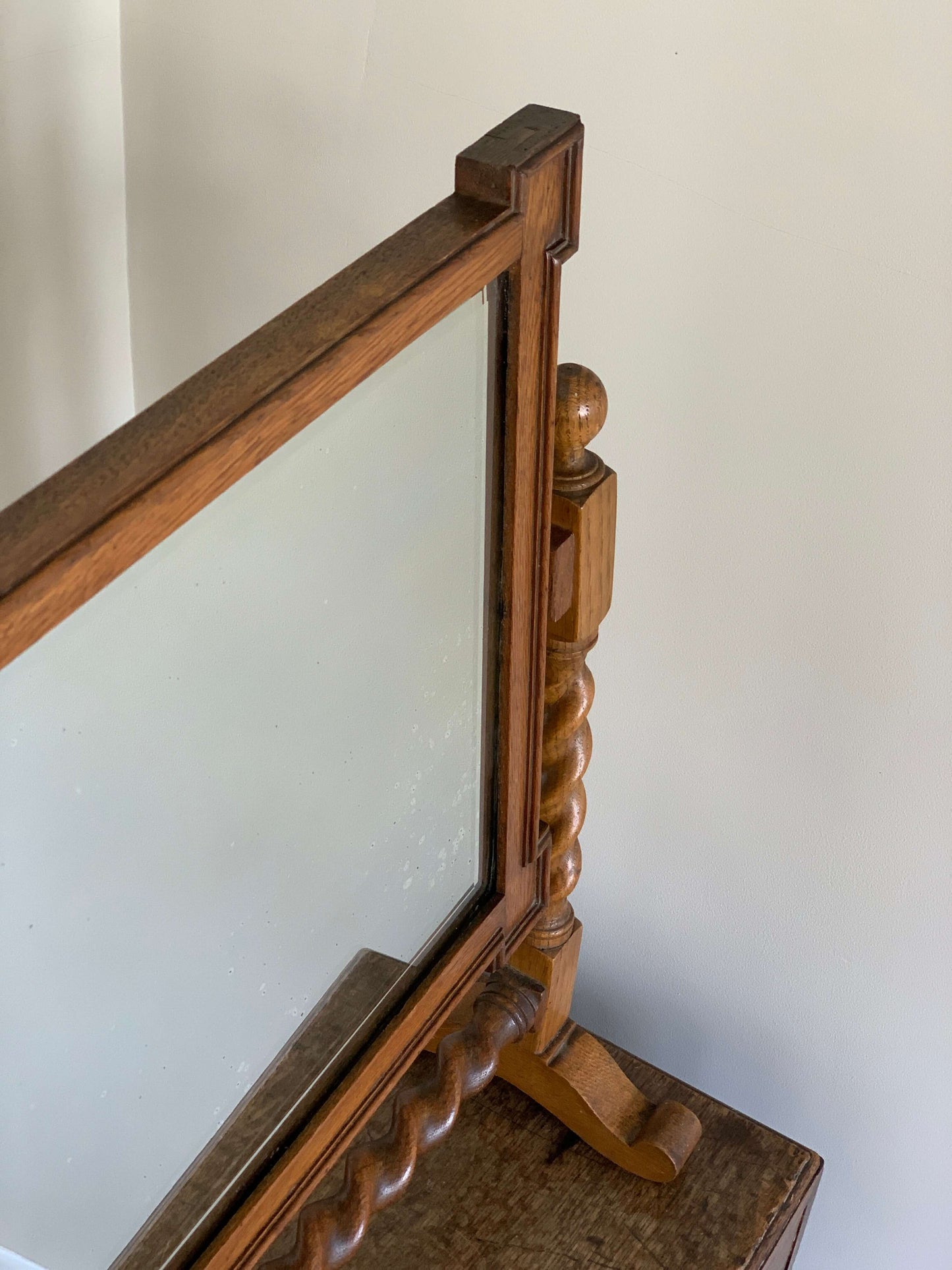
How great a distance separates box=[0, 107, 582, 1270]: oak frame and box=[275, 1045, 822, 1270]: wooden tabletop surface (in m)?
0.27

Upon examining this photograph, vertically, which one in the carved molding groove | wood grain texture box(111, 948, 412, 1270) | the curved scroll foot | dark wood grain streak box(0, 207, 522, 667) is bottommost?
the curved scroll foot

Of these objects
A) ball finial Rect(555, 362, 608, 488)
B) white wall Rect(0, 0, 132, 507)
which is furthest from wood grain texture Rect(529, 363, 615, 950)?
white wall Rect(0, 0, 132, 507)

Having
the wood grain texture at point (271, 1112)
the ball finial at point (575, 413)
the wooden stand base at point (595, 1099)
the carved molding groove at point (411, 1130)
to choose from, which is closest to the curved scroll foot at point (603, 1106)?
the wooden stand base at point (595, 1099)

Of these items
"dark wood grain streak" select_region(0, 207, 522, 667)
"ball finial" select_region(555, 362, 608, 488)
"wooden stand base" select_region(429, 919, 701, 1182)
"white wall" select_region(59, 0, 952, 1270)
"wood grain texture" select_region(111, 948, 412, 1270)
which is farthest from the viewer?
"wooden stand base" select_region(429, 919, 701, 1182)

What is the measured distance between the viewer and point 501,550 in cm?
55

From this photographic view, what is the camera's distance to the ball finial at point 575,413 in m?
0.58

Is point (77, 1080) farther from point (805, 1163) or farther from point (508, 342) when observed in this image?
point (805, 1163)

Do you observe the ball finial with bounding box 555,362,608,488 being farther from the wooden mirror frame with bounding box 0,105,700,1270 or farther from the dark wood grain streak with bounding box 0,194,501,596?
the dark wood grain streak with bounding box 0,194,501,596

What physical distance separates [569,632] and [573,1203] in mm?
440

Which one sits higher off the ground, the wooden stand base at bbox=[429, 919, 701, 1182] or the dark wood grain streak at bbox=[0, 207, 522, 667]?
the dark wood grain streak at bbox=[0, 207, 522, 667]

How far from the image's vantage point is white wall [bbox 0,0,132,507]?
895 millimetres

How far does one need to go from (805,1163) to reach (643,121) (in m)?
0.71

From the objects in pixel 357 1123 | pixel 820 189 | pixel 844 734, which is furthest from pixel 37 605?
pixel 844 734

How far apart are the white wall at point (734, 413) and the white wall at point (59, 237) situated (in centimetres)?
2
